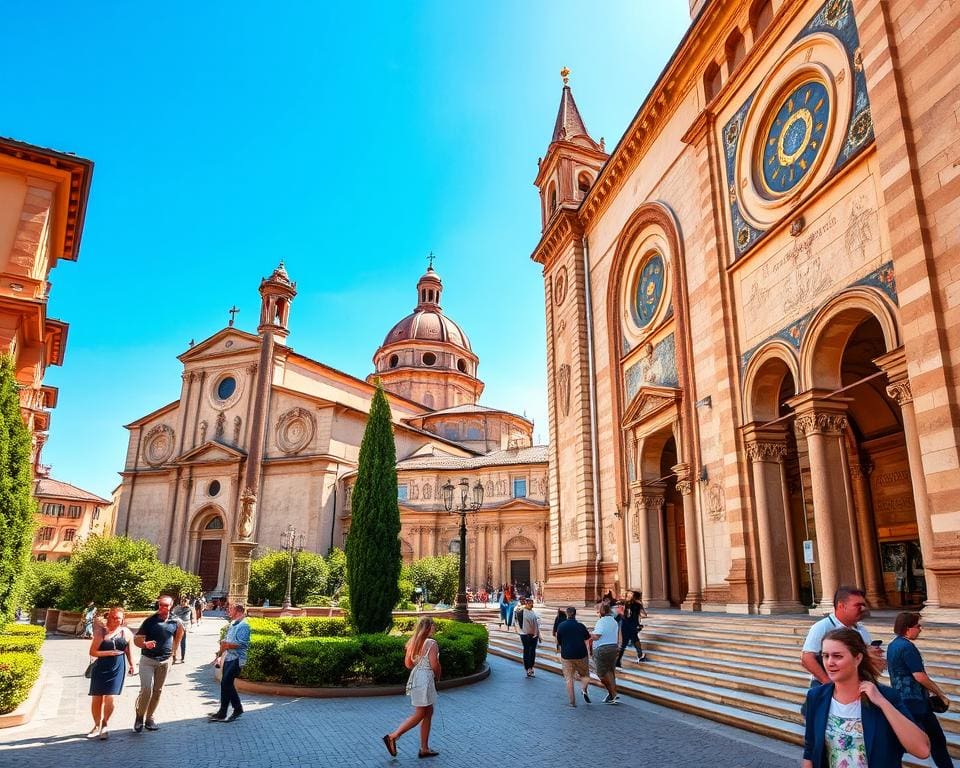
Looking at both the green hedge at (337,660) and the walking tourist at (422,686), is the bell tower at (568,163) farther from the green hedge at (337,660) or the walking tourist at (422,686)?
the walking tourist at (422,686)

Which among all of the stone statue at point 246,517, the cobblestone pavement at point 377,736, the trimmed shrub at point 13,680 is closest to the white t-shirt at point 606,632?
the cobblestone pavement at point 377,736

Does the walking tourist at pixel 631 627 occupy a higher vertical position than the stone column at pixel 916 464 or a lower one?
lower

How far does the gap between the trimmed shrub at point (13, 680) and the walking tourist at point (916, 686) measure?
1049 cm

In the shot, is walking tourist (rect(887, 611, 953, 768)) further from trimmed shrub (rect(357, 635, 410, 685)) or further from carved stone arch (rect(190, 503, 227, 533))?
carved stone arch (rect(190, 503, 227, 533))

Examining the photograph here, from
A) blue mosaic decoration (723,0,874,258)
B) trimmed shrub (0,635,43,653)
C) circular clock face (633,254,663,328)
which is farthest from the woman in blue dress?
circular clock face (633,254,663,328)

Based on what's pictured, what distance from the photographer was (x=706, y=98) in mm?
18703

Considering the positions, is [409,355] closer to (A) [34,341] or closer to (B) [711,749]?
(A) [34,341]

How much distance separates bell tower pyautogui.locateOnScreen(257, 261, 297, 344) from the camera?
169 ft

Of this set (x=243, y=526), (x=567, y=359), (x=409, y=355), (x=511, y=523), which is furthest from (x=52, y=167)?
(x=409, y=355)

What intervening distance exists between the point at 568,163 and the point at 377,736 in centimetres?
2520

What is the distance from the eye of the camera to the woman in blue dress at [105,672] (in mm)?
8680

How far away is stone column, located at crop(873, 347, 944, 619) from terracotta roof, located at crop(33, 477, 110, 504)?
84.6 meters

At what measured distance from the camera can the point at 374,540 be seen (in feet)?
51.6

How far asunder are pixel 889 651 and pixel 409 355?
62017mm
